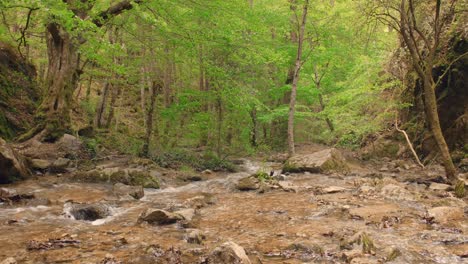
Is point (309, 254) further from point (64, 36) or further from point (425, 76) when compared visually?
point (64, 36)

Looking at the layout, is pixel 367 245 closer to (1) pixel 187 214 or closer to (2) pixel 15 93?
(1) pixel 187 214

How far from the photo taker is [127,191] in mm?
9508

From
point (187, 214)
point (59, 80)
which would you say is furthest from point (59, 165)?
point (187, 214)

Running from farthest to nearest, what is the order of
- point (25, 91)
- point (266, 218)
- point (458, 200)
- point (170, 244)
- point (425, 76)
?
point (25, 91) < point (425, 76) < point (458, 200) < point (266, 218) < point (170, 244)

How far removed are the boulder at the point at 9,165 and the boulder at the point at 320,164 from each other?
29.6 feet

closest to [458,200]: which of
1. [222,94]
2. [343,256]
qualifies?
[343,256]

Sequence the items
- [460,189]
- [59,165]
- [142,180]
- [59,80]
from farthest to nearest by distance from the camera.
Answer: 1. [59,80]
2. [59,165]
3. [142,180]
4. [460,189]

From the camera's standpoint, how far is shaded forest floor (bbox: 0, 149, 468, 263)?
4773 millimetres

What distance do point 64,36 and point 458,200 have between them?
42.8 feet

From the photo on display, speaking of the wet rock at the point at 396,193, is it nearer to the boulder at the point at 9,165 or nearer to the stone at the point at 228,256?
the stone at the point at 228,256

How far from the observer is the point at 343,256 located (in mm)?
4602

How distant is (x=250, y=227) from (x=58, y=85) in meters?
10.2

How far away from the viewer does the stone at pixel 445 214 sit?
6223 millimetres

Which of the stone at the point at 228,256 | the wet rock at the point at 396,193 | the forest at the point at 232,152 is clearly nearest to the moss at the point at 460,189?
the forest at the point at 232,152
